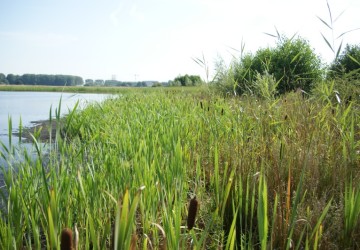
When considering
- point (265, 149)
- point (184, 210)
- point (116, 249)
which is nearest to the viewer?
point (116, 249)

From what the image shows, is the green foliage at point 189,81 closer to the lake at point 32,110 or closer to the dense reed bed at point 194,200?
the lake at point 32,110

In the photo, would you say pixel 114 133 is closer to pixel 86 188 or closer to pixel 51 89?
pixel 86 188

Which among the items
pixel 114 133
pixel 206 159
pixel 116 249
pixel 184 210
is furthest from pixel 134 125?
pixel 116 249

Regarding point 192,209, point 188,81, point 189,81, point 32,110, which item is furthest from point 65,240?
point 32,110

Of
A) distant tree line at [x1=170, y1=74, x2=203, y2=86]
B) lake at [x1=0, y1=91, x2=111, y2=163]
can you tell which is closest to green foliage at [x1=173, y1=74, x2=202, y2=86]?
distant tree line at [x1=170, y1=74, x2=203, y2=86]

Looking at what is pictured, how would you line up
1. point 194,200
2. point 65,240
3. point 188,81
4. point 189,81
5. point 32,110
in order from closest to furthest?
point 65,240, point 194,200, point 189,81, point 188,81, point 32,110

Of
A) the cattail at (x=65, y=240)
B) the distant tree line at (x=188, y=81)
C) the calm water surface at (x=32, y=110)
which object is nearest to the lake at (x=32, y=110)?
the calm water surface at (x=32, y=110)

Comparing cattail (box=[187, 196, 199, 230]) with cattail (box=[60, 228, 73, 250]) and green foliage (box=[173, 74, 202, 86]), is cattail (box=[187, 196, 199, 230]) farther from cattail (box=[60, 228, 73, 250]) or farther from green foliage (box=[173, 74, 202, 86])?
green foliage (box=[173, 74, 202, 86])

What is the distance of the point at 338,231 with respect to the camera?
5.24 feet

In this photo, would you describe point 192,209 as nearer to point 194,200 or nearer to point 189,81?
point 194,200

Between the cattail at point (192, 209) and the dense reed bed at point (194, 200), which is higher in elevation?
the cattail at point (192, 209)

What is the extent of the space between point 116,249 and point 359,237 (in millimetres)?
1309

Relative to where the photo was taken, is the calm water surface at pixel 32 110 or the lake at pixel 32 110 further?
the calm water surface at pixel 32 110

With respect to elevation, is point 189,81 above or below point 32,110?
above
